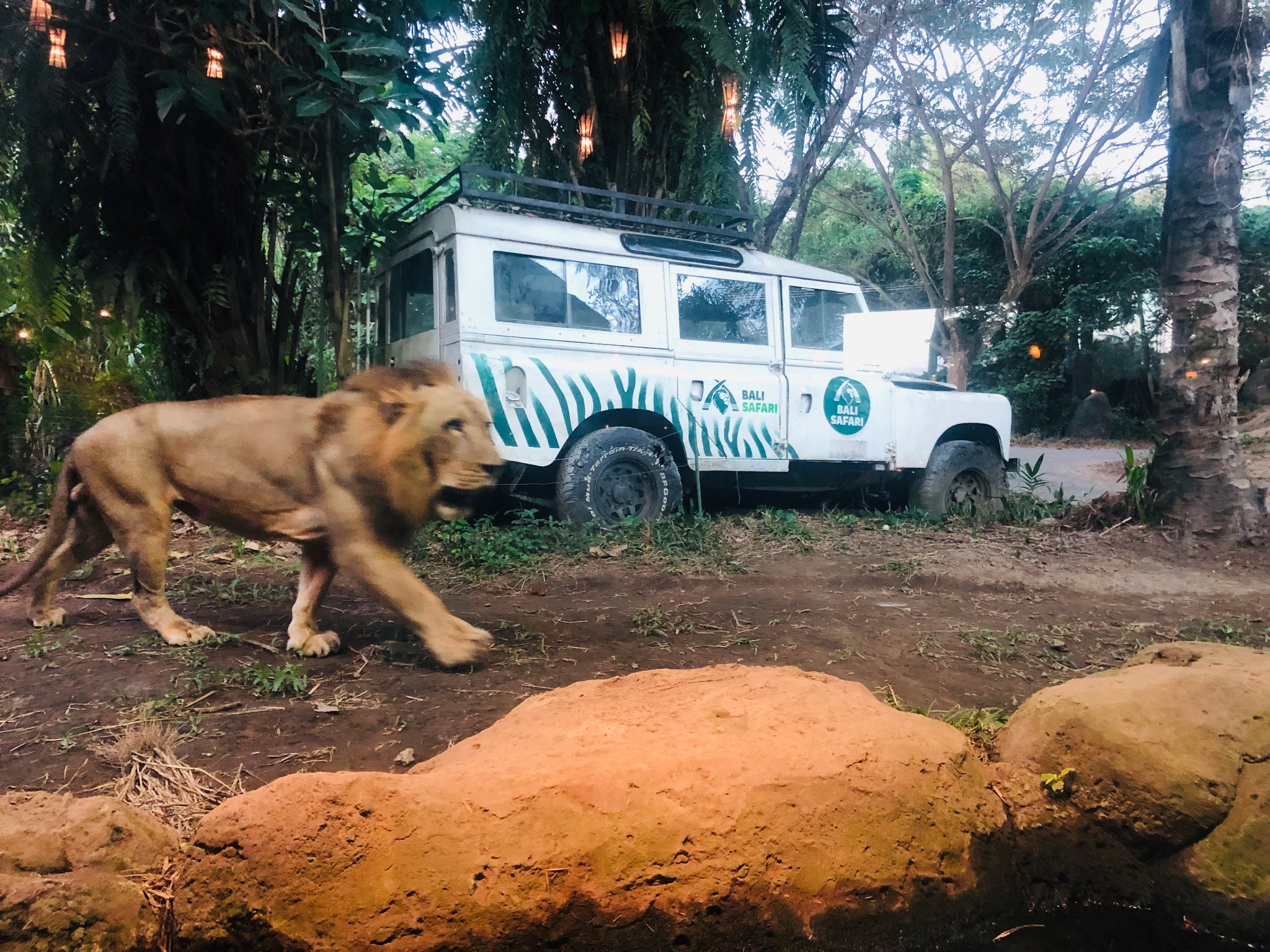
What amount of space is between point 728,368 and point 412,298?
2.30 m

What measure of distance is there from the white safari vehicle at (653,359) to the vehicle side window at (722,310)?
13 millimetres

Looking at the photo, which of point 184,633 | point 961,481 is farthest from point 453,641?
point 961,481

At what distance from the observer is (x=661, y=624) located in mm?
3771

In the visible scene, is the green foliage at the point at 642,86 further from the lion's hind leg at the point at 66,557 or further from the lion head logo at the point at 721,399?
the lion's hind leg at the point at 66,557

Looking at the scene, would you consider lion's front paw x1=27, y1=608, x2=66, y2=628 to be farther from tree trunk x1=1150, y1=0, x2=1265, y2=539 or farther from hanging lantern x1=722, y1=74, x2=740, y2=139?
tree trunk x1=1150, y1=0, x2=1265, y2=539

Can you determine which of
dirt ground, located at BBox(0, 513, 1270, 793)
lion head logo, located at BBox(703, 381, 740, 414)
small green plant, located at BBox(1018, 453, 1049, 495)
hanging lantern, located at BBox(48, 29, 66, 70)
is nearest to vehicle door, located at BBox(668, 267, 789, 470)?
lion head logo, located at BBox(703, 381, 740, 414)

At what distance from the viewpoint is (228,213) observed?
5449mm

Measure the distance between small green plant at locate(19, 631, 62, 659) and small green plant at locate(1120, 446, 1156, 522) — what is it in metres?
6.54

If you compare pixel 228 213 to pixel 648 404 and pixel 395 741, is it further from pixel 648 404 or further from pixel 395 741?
pixel 395 741

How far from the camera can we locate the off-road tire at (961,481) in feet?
22.6

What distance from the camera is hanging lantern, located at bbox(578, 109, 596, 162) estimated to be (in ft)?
24.4

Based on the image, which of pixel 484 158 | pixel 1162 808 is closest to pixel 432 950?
pixel 1162 808

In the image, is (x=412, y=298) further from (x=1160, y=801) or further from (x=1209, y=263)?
(x=1209, y=263)

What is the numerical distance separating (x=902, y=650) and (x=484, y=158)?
20.1 feet
